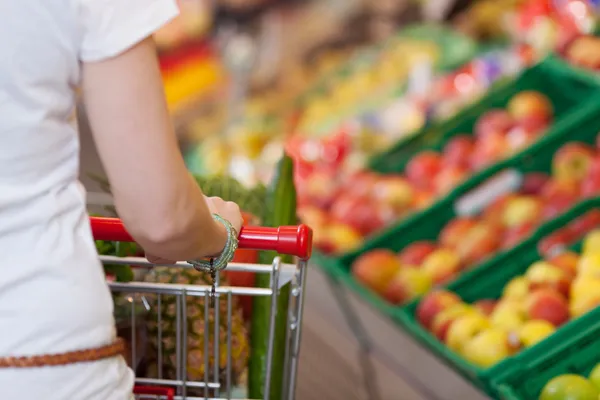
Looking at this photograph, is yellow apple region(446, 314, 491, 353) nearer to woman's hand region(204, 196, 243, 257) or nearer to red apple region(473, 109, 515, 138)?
red apple region(473, 109, 515, 138)

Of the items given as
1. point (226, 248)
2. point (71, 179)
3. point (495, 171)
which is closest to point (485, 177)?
point (495, 171)

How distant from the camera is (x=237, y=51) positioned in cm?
402

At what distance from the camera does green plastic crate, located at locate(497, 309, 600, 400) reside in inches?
73.5

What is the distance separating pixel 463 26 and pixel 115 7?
321 centimetres

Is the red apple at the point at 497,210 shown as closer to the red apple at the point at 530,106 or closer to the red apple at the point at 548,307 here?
the red apple at the point at 530,106

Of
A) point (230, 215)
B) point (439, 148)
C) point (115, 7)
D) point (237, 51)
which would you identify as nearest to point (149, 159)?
point (115, 7)

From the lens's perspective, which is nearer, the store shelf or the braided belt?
the braided belt

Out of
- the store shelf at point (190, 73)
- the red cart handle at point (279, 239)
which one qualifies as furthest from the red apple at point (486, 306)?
the store shelf at point (190, 73)

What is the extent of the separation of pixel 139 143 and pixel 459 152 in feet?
7.66

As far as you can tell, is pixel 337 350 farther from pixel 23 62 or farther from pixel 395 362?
pixel 23 62

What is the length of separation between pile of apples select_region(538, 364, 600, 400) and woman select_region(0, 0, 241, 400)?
1043 mm

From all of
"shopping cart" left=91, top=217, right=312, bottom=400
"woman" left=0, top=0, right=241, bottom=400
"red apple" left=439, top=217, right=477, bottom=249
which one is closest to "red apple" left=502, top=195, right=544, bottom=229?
"red apple" left=439, top=217, right=477, bottom=249

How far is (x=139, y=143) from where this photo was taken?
918 mm

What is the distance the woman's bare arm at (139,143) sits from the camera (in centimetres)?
91
